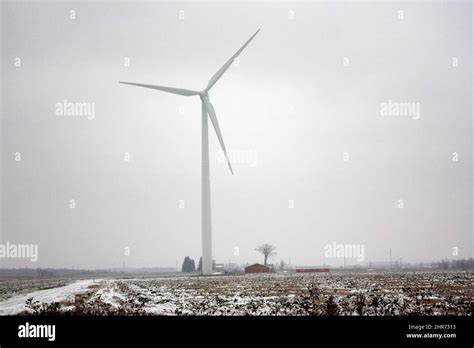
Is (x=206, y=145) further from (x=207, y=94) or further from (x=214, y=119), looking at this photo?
(x=207, y=94)

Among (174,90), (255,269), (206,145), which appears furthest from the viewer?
(255,269)

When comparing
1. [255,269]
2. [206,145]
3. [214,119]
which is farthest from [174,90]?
[255,269]

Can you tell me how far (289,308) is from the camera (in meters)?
24.6

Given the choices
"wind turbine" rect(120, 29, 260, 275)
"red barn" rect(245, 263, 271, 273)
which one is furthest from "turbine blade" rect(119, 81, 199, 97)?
"red barn" rect(245, 263, 271, 273)

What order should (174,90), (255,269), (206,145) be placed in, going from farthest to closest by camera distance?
(255,269) < (206,145) < (174,90)

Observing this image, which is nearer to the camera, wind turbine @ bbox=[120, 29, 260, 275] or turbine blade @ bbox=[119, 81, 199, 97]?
turbine blade @ bbox=[119, 81, 199, 97]

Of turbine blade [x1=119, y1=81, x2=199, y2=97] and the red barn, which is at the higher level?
turbine blade [x1=119, y1=81, x2=199, y2=97]

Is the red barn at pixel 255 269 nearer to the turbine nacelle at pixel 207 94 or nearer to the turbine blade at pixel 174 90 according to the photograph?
A: the turbine nacelle at pixel 207 94

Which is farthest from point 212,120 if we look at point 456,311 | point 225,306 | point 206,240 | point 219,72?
point 456,311

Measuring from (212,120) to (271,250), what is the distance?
402 ft

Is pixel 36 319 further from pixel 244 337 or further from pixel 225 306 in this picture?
pixel 225 306

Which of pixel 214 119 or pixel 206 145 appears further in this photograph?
pixel 206 145

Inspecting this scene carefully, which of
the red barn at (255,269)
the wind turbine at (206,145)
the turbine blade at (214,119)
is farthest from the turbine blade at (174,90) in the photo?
the red barn at (255,269)

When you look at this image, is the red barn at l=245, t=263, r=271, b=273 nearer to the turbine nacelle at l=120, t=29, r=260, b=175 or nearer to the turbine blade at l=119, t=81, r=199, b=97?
the turbine nacelle at l=120, t=29, r=260, b=175
